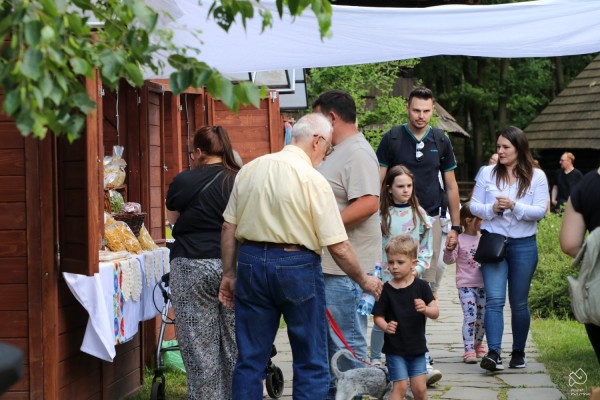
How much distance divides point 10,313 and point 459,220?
12.3ft

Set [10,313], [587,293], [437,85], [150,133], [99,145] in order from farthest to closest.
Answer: [437,85] → [150,133] → [99,145] → [10,313] → [587,293]

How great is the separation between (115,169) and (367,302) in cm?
242

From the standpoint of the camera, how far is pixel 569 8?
23.2ft

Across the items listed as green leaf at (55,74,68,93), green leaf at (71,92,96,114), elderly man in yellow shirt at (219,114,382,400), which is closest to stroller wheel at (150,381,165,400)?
elderly man in yellow shirt at (219,114,382,400)

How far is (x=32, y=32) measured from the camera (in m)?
2.98

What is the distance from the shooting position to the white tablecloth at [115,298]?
6531 millimetres

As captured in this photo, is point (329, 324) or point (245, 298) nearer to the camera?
point (245, 298)

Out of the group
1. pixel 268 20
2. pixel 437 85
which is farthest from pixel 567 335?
pixel 437 85

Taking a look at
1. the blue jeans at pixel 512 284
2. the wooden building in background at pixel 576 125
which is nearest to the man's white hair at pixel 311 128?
the blue jeans at pixel 512 284

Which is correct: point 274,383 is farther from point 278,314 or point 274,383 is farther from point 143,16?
point 143,16

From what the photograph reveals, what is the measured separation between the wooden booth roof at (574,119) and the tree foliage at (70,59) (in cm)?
2590

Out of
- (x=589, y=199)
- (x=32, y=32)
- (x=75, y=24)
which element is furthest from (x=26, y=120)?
(x=589, y=199)

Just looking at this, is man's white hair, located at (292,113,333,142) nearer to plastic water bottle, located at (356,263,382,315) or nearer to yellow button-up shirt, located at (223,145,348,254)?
yellow button-up shirt, located at (223,145,348,254)

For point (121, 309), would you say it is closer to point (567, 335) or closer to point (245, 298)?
point (245, 298)
